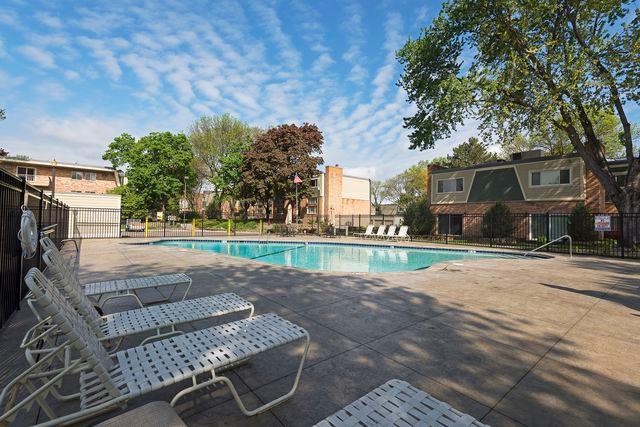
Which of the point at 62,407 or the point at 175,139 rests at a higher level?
the point at 175,139

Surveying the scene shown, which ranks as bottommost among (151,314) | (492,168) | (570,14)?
(151,314)

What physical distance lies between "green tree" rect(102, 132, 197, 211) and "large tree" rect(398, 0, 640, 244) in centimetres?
3256

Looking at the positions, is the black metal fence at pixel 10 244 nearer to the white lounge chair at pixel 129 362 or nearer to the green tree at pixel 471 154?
the white lounge chair at pixel 129 362

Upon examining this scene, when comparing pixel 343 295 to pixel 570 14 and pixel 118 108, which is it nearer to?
pixel 570 14

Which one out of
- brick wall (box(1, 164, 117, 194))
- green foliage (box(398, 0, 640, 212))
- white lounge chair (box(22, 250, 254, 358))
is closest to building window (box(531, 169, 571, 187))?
green foliage (box(398, 0, 640, 212))

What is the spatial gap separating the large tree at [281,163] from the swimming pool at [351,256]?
1397 cm

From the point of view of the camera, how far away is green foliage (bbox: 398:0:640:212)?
13930 mm

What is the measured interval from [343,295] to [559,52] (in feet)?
59.1

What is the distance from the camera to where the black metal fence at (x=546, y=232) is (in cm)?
1444

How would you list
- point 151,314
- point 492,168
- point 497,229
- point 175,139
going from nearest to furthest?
1. point 151,314
2. point 497,229
3. point 492,168
4. point 175,139

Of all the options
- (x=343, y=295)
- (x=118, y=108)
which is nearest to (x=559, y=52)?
(x=343, y=295)

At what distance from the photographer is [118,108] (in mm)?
20109

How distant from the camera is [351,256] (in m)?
15.6

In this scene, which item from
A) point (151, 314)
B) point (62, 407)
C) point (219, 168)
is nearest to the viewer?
point (62, 407)
